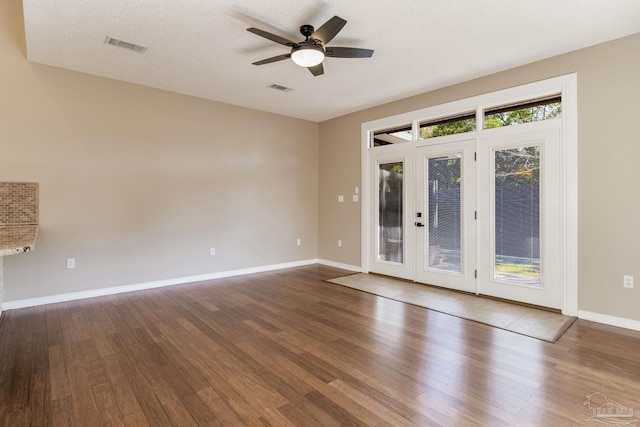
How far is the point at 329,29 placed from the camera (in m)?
2.67

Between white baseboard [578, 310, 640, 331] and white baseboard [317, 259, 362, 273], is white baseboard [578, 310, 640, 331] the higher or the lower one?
the lower one

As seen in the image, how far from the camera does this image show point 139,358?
258 cm

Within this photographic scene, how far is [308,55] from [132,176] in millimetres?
3112

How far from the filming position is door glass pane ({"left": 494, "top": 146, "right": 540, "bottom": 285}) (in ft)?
12.5

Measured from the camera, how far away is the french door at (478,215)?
3734 mm

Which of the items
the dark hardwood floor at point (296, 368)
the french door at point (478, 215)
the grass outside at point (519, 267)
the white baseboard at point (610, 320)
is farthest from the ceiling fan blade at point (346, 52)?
the white baseboard at point (610, 320)

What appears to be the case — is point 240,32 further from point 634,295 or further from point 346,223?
point 634,295

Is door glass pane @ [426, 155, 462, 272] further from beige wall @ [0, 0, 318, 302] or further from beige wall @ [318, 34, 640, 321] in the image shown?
beige wall @ [0, 0, 318, 302]

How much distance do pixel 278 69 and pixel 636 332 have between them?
470cm

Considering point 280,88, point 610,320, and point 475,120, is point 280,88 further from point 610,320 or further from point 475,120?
point 610,320

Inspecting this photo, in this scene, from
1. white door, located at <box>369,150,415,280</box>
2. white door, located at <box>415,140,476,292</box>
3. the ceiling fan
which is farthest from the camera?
white door, located at <box>369,150,415,280</box>

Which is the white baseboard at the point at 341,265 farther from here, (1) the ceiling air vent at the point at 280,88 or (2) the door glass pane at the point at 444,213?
(1) the ceiling air vent at the point at 280,88

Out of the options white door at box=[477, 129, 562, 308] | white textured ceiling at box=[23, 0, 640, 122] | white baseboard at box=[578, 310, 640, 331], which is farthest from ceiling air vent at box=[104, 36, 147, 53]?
white baseboard at box=[578, 310, 640, 331]

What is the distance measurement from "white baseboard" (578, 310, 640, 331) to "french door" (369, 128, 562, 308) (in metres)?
0.27
